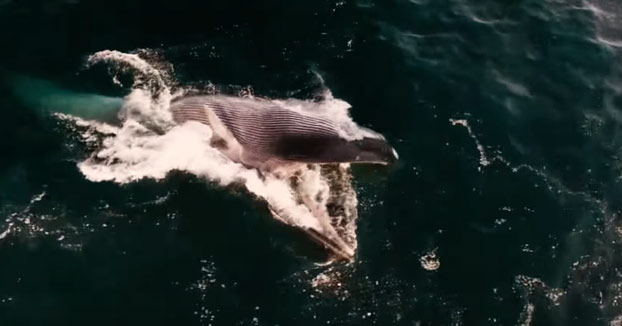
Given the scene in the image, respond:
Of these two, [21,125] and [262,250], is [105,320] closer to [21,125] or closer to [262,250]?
[262,250]

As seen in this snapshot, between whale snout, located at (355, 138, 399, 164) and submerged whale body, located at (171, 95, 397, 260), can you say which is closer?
submerged whale body, located at (171, 95, 397, 260)

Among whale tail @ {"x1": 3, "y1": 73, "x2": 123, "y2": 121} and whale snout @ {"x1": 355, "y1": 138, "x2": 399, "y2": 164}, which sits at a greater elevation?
whale tail @ {"x1": 3, "y1": 73, "x2": 123, "y2": 121}

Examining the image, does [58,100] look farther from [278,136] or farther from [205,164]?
[278,136]

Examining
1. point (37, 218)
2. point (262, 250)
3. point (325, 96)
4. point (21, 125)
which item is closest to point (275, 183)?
point (262, 250)

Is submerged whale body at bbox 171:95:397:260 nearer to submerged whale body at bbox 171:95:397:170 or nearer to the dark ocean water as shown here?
submerged whale body at bbox 171:95:397:170

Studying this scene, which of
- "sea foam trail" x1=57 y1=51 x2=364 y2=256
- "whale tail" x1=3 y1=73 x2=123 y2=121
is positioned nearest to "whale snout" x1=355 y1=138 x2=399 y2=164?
"sea foam trail" x1=57 y1=51 x2=364 y2=256

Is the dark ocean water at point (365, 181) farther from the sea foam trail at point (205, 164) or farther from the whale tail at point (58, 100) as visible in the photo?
the sea foam trail at point (205, 164)
